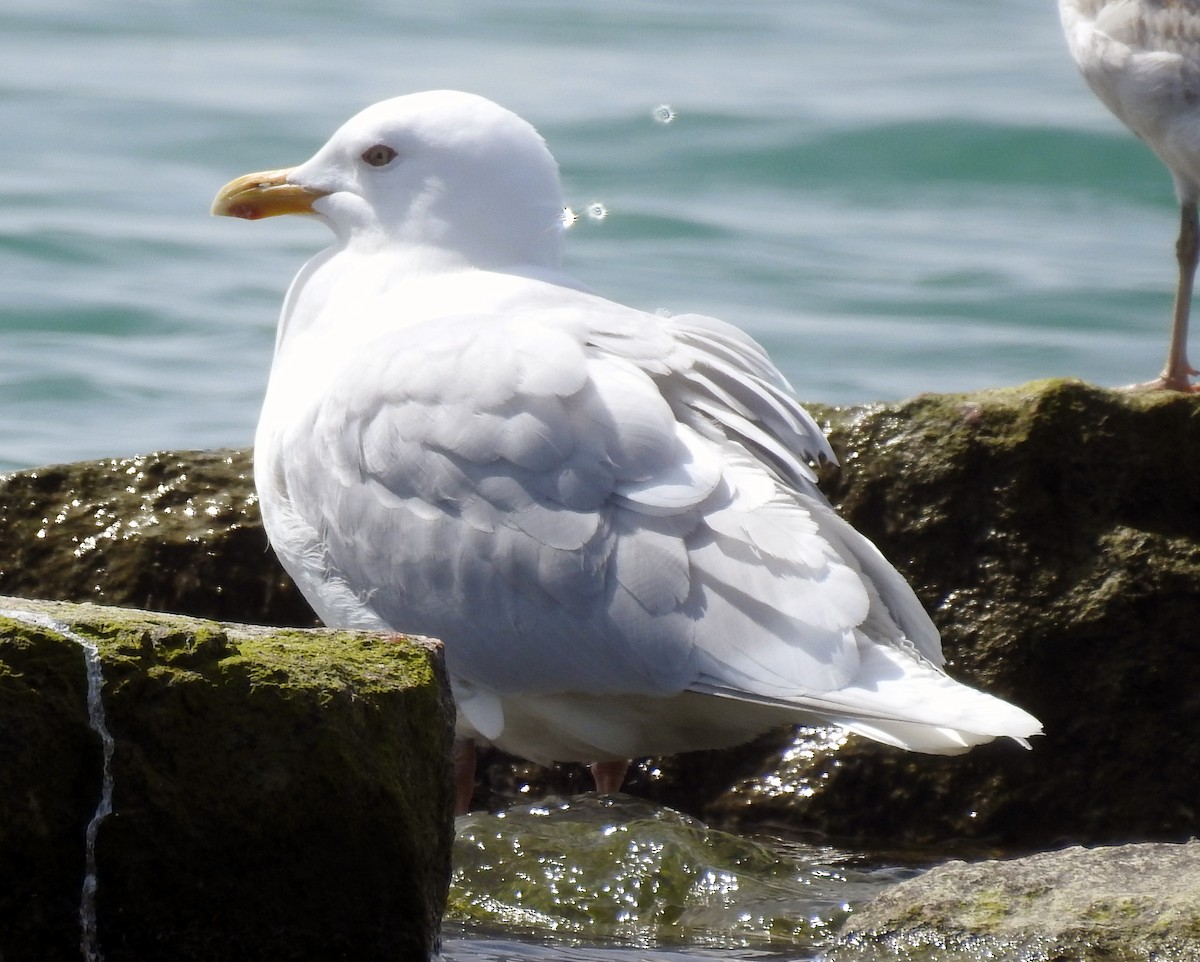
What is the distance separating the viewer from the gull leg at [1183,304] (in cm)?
678

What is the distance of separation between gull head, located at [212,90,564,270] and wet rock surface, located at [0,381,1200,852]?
89 centimetres

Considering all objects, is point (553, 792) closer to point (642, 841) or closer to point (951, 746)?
point (642, 841)

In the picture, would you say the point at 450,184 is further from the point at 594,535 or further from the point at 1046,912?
the point at 1046,912

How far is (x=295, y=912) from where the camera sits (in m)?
2.90

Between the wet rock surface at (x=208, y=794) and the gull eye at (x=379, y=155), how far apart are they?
2.42 meters

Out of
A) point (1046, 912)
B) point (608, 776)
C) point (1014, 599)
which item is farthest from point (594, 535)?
point (1046, 912)

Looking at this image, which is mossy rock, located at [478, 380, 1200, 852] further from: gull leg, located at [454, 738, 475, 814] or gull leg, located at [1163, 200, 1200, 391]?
gull leg, located at [1163, 200, 1200, 391]

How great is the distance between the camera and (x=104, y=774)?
2.76 m

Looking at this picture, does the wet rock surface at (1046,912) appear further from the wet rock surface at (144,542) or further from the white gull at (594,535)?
the wet rock surface at (144,542)

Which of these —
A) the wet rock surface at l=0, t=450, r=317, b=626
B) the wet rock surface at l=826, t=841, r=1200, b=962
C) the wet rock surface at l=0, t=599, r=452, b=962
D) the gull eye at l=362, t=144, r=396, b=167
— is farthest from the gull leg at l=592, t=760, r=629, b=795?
the wet rock surface at l=0, t=599, r=452, b=962

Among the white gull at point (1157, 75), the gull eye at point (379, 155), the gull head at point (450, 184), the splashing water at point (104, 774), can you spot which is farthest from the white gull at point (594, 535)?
the white gull at point (1157, 75)

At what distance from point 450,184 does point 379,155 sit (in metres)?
0.23

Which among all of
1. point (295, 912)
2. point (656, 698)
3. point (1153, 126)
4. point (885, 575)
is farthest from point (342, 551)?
point (1153, 126)

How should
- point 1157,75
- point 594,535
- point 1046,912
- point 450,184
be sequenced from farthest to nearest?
point 1157,75 < point 450,184 < point 594,535 < point 1046,912
